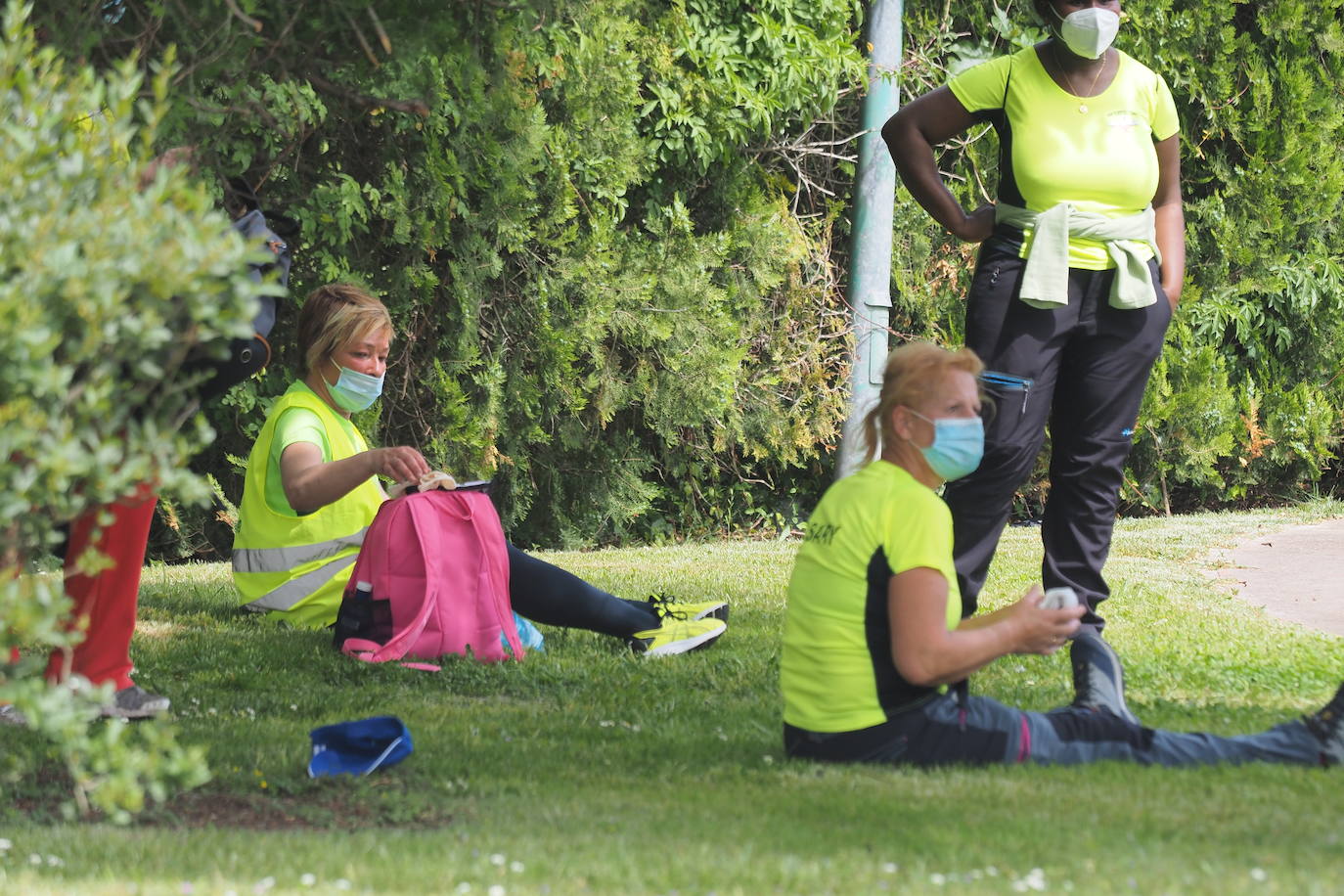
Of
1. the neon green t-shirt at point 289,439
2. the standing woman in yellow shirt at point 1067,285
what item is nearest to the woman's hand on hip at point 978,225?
the standing woman in yellow shirt at point 1067,285

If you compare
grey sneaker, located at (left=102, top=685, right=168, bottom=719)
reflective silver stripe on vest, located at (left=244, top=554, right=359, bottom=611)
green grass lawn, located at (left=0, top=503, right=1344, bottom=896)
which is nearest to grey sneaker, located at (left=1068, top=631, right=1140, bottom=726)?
green grass lawn, located at (left=0, top=503, right=1344, bottom=896)

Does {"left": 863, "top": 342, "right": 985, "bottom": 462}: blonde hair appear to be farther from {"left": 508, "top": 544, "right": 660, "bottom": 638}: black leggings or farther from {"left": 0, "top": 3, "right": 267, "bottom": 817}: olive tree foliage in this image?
{"left": 508, "top": 544, "right": 660, "bottom": 638}: black leggings

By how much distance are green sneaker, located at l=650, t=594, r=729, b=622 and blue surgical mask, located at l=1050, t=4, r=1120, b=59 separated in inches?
88.3

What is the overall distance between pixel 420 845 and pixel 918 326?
25.5 feet

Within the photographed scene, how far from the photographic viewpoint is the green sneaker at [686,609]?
5.24 metres

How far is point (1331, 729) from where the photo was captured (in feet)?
11.2

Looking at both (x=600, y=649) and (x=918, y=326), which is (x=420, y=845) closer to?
(x=600, y=649)

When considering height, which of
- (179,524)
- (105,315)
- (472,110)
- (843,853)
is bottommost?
(179,524)

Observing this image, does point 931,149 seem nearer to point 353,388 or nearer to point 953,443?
point 953,443

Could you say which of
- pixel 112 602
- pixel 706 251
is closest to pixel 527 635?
pixel 112 602

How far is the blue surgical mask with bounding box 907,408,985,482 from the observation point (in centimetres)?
345

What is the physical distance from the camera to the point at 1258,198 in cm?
1074

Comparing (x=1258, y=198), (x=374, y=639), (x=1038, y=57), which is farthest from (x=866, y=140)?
(x=374, y=639)

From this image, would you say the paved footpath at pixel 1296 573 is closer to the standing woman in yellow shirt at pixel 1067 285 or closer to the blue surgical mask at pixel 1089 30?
the standing woman in yellow shirt at pixel 1067 285
